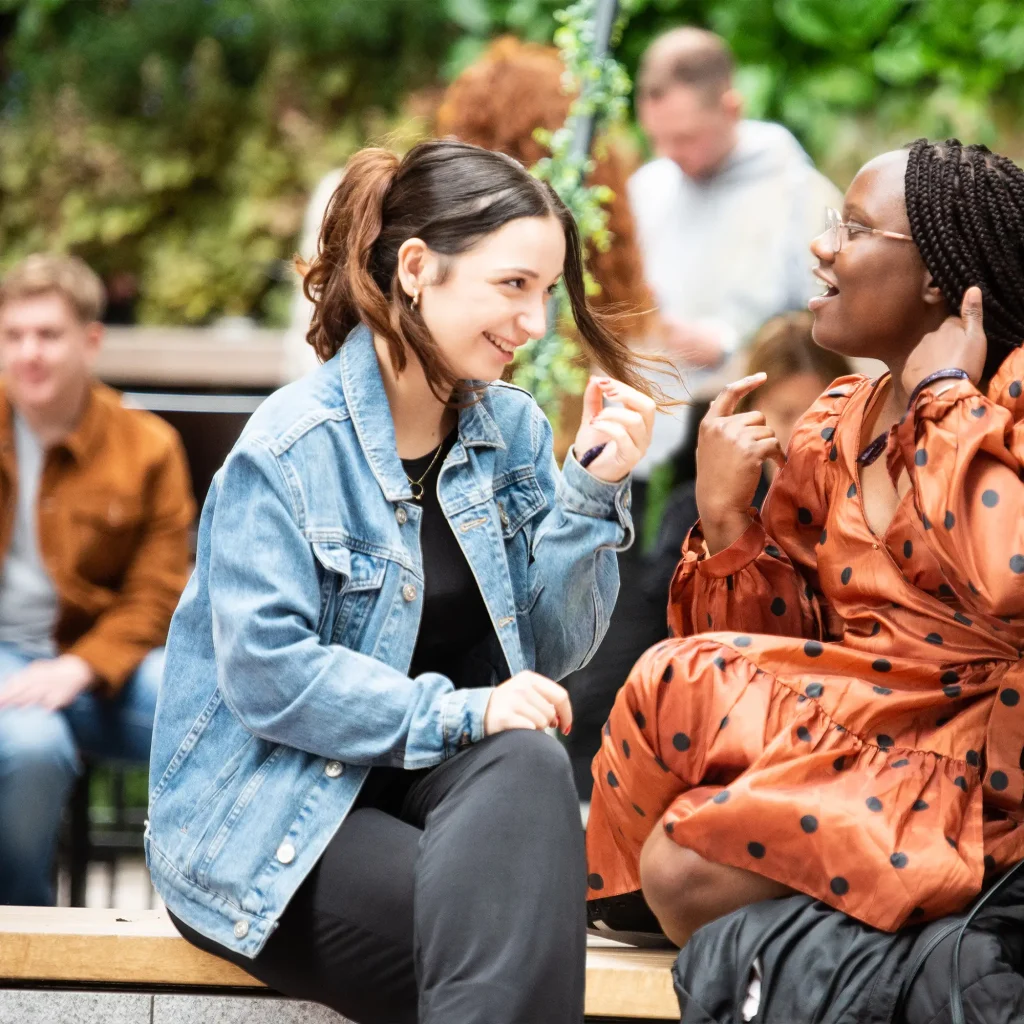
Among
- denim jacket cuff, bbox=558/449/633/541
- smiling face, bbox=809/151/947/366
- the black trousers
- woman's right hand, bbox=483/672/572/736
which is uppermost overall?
smiling face, bbox=809/151/947/366

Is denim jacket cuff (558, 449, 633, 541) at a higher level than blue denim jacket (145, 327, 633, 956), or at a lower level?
higher

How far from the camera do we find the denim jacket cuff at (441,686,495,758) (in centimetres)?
179

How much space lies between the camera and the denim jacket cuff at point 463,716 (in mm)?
1793

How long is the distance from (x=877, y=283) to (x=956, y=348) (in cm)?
14

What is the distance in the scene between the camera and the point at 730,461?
200 centimetres

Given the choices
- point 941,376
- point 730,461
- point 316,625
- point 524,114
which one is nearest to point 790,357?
point 524,114

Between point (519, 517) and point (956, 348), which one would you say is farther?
point (519, 517)

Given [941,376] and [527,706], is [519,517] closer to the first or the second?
[527,706]

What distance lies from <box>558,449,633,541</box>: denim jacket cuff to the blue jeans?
4.58ft

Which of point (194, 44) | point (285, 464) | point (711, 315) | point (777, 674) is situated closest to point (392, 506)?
point (285, 464)

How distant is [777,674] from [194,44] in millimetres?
4752

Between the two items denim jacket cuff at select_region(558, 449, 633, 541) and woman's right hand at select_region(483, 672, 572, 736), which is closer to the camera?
woman's right hand at select_region(483, 672, 572, 736)

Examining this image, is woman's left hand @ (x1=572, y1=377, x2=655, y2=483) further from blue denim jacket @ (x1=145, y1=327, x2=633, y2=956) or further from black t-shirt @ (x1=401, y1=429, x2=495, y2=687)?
black t-shirt @ (x1=401, y1=429, x2=495, y2=687)

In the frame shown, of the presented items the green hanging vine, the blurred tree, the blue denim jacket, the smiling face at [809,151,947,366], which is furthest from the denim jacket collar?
the blurred tree
